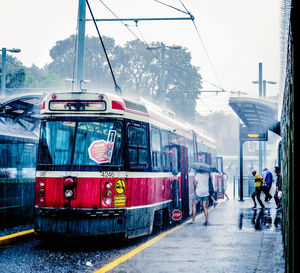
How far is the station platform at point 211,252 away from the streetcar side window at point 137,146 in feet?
5.09

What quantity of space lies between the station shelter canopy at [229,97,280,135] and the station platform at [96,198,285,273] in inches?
138

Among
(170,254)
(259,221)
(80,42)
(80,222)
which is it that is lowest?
(170,254)

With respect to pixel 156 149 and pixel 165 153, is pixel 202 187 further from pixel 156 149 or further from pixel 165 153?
pixel 156 149

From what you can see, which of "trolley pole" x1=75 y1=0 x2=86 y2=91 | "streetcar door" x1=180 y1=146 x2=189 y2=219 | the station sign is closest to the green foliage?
the station sign

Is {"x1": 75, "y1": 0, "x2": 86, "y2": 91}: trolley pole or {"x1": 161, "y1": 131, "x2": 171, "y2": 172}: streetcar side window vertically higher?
{"x1": 75, "y1": 0, "x2": 86, "y2": 91}: trolley pole

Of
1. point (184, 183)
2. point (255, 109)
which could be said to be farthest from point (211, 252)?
point (255, 109)

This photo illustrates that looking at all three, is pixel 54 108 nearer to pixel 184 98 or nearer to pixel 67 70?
pixel 184 98

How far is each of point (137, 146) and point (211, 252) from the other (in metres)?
2.74

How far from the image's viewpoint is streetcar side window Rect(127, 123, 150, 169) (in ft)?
33.3

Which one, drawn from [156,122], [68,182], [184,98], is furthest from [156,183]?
[184,98]

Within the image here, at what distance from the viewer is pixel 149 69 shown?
52.2 metres

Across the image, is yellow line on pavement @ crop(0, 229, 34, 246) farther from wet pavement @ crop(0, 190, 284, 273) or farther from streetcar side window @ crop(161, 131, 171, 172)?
streetcar side window @ crop(161, 131, 171, 172)

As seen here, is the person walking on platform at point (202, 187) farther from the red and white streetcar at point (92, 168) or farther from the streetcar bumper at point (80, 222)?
the streetcar bumper at point (80, 222)

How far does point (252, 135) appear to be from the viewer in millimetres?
22797
